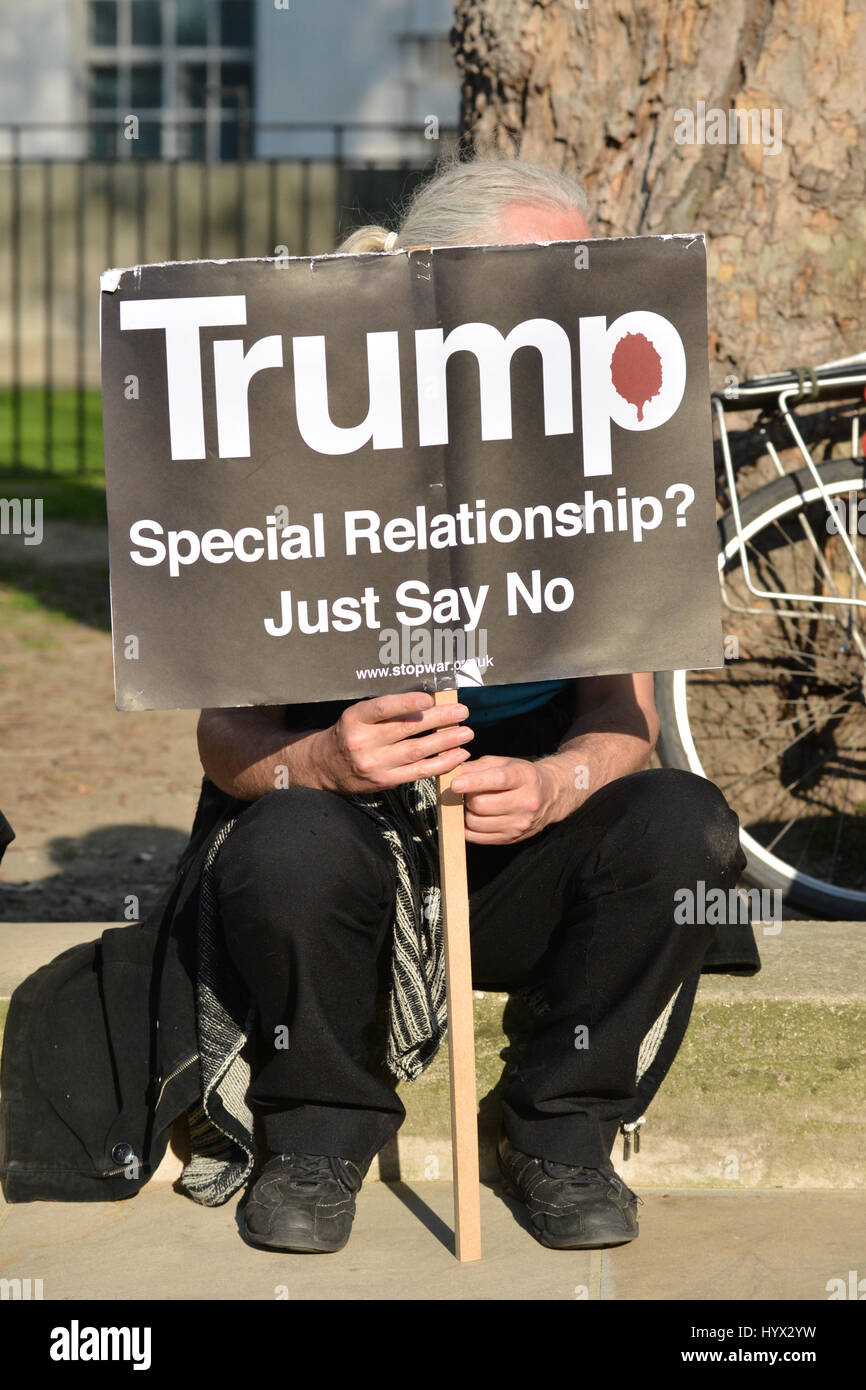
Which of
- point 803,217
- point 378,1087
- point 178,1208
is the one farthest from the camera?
point 803,217

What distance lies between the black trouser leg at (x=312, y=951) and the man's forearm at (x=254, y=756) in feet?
0.14

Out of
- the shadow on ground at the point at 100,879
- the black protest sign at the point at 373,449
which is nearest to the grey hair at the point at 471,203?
the black protest sign at the point at 373,449

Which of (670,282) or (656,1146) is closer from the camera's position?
A: (670,282)

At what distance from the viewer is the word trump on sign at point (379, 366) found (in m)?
2.17

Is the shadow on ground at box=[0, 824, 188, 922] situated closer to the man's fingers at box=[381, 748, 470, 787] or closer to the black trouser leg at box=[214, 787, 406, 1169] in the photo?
the black trouser leg at box=[214, 787, 406, 1169]

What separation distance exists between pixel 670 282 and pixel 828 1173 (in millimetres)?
1378

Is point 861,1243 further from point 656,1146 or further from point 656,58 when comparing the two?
point 656,58

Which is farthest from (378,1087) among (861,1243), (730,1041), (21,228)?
(21,228)

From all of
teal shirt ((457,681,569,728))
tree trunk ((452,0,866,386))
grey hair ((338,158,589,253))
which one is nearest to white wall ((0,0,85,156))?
tree trunk ((452,0,866,386))

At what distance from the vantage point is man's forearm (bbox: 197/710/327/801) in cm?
230

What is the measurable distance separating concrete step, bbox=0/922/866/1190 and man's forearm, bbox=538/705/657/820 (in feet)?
1.23

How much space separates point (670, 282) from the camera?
86.7 inches

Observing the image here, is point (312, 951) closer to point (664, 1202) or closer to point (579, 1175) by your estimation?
point (579, 1175)

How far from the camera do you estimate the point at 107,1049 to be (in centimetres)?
251
